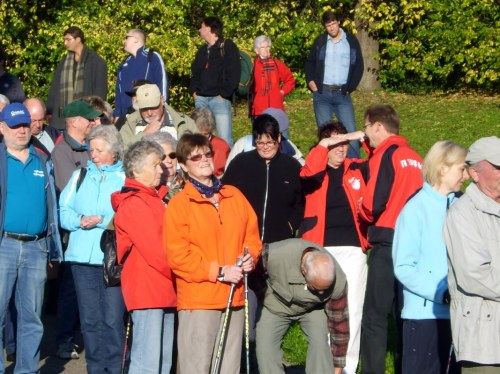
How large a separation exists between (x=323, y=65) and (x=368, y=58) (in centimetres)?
1038

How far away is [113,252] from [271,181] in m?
1.62

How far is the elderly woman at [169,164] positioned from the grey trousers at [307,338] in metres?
1.35

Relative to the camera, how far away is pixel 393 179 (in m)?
8.44

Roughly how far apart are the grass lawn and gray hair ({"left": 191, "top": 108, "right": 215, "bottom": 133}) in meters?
6.51

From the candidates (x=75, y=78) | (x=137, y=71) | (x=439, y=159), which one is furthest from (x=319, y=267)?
(x=75, y=78)

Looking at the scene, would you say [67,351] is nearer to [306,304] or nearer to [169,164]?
[169,164]

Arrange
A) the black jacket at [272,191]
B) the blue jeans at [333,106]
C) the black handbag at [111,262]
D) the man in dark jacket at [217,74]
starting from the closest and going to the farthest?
1. the black handbag at [111,262]
2. the black jacket at [272,191]
3. the man in dark jacket at [217,74]
4. the blue jeans at [333,106]

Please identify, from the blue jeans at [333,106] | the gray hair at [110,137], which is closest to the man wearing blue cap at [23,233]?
the gray hair at [110,137]

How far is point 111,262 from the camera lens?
307 inches

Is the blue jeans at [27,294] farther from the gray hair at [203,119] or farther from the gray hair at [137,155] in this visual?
the gray hair at [203,119]

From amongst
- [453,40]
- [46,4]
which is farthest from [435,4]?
[46,4]

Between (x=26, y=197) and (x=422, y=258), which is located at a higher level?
(x=26, y=197)

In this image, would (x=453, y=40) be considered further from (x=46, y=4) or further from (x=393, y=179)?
(x=393, y=179)

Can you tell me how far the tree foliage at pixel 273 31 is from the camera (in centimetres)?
2325
